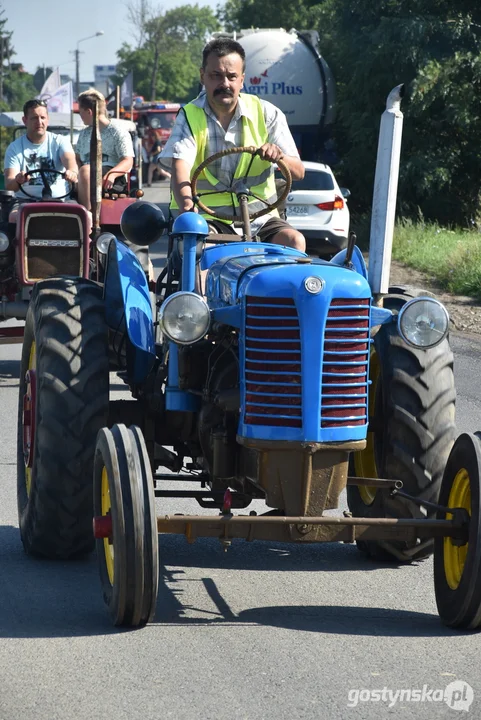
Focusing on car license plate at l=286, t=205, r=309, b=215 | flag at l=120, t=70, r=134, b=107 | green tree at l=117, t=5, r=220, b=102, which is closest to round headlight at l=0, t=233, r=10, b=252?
car license plate at l=286, t=205, r=309, b=215

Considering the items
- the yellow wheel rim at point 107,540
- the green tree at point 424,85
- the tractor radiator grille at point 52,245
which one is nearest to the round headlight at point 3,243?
the tractor radiator grille at point 52,245

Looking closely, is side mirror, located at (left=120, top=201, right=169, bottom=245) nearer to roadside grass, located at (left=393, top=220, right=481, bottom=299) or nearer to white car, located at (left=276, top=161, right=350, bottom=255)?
roadside grass, located at (left=393, top=220, right=481, bottom=299)

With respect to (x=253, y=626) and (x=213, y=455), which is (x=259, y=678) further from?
(x=213, y=455)

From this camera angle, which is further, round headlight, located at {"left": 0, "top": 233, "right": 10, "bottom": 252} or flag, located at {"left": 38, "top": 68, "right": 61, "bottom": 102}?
flag, located at {"left": 38, "top": 68, "right": 61, "bottom": 102}

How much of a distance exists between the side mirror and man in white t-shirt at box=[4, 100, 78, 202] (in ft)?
19.8

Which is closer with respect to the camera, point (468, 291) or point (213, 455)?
point (213, 455)

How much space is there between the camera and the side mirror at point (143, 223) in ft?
20.2

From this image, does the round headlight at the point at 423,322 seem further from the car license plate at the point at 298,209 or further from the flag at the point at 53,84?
the flag at the point at 53,84

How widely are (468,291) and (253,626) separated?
12.5m

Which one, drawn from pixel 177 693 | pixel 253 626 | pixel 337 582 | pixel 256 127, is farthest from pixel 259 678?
pixel 256 127

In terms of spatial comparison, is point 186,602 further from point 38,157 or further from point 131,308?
point 38,157

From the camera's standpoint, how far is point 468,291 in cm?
1709

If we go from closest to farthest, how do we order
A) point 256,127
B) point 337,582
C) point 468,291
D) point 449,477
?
point 449,477 → point 337,582 → point 256,127 → point 468,291

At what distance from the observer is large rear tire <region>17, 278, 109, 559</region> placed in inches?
225
